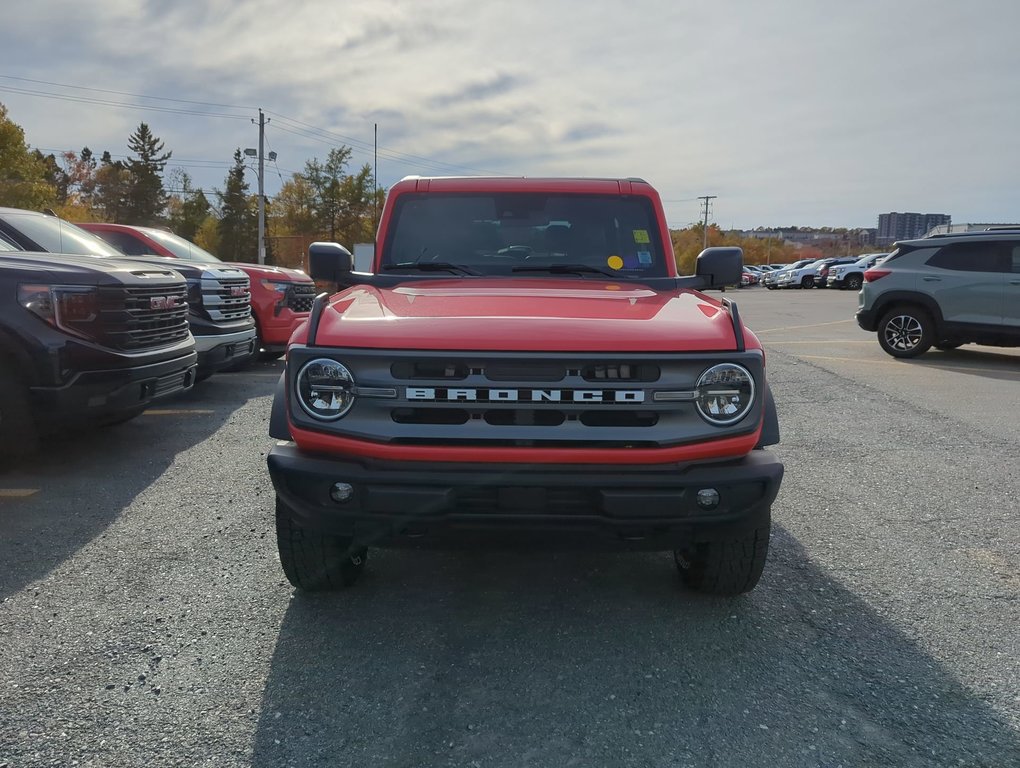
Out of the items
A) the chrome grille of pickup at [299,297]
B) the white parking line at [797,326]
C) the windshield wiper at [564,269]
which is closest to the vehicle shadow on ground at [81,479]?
the chrome grille of pickup at [299,297]

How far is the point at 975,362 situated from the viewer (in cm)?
1100

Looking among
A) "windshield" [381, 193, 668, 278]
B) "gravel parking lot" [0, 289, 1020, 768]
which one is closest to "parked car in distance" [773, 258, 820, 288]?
"gravel parking lot" [0, 289, 1020, 768]

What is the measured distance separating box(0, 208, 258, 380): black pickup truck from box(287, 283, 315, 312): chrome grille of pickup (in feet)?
4.15

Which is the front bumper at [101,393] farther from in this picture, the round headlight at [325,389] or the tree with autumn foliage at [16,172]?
the tree with autumn foliage at [16,172]

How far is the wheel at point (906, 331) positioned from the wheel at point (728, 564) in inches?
369

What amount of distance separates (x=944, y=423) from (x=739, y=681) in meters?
5.20

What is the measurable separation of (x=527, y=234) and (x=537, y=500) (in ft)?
6.32

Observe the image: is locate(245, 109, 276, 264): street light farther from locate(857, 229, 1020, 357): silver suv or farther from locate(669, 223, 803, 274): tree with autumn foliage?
locate(669, 223, 803, 274): tree with autumn foliage

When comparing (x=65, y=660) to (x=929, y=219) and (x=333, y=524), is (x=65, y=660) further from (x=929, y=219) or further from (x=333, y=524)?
(x=929, y=219)

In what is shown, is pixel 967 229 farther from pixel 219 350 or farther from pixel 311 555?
pixel 311 555

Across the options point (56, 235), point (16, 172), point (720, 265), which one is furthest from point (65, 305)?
point (16, 172)

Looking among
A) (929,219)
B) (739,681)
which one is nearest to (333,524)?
(739,681)

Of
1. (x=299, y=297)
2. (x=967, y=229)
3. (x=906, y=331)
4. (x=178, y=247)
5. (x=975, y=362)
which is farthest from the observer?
(x=967, y=229)

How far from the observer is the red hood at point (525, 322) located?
265cm
